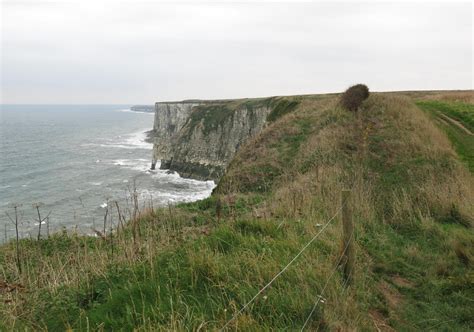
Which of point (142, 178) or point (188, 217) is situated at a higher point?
point (188, 217)

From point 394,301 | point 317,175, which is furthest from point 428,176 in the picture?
point 394,301

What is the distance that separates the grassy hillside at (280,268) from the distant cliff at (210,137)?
46.1 m

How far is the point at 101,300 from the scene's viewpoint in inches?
179

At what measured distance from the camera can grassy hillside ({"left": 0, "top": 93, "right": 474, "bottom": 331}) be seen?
13.1ft

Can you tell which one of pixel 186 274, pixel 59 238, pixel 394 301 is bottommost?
pixel 59 238

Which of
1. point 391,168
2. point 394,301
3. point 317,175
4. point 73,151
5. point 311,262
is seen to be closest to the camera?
point 311,262

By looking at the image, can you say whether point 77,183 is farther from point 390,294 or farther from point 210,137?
point 390,294

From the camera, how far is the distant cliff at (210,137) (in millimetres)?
60875

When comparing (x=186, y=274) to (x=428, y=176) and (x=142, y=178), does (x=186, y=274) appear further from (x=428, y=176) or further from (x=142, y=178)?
(x=142, y=178)

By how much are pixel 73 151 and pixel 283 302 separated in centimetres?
8730

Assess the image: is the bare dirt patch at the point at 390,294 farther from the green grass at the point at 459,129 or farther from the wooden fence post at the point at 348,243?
the green grass at the point at 459,129

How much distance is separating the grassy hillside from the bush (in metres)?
11.0

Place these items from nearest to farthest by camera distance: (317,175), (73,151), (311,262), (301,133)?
(311,262)
(317,175)
(301,133)
(73,151)

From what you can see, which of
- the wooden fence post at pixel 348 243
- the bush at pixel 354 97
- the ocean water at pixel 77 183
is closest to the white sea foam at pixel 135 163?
the ocean water at pixel 77 183
